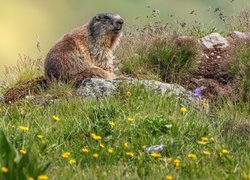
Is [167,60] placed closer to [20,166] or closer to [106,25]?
[106,25]

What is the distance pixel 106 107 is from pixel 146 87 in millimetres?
1597

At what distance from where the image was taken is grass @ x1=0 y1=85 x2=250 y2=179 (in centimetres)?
582

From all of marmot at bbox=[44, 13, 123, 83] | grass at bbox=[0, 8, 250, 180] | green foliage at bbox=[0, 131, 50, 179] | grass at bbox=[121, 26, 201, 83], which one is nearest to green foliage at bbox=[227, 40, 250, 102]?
grass at bbox=[0, 8, 250, 180]

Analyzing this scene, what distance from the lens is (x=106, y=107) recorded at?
315 inches

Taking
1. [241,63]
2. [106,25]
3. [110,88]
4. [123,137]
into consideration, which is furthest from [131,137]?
[106,25]

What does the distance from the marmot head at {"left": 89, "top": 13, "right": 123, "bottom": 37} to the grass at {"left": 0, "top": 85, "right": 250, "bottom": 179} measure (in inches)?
115

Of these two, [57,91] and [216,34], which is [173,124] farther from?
[216,34]

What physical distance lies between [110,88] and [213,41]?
4880 millimetres

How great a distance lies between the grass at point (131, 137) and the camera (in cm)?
582

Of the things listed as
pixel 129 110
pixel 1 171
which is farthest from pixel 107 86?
pixel 1 171

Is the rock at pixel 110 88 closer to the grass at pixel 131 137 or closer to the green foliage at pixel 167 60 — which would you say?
the grass at pixel 131 137

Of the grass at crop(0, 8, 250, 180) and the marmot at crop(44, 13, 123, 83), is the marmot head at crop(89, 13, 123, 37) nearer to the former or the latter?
the marmot at crop(44, 13, 123, 83)

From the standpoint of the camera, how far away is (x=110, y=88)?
9.53m

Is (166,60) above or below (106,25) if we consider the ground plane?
below
